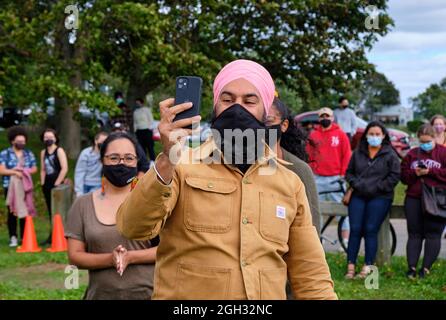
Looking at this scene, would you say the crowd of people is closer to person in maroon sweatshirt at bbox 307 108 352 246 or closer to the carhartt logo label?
the carhartt logo label

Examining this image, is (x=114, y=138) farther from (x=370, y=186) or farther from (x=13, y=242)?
(x=13, y=242)

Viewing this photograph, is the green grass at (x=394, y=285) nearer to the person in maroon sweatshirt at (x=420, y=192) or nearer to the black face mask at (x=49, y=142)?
the person in maroon sweatshirt at (x=420, y=192)

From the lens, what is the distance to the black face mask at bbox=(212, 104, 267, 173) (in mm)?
2428

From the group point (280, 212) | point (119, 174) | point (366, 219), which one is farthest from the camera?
point (366, 219)

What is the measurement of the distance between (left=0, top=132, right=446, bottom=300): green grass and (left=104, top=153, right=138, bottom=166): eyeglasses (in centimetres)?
323

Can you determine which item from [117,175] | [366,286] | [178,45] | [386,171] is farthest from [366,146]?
[178,45]

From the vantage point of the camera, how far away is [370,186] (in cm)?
816

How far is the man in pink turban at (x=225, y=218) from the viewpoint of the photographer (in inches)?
94.6

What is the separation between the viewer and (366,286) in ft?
25.3

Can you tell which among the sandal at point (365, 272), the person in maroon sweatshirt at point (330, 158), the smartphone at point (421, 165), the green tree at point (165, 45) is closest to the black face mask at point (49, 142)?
the green tree at point (165, 45)

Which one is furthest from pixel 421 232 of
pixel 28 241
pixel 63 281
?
pixel 28 241

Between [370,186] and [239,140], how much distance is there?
597 cm

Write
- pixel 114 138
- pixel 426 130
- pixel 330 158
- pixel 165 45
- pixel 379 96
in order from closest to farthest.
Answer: pixel 114 138
pixel 426 130
pixel 330 158
pixel 165 45
pixel 379 96

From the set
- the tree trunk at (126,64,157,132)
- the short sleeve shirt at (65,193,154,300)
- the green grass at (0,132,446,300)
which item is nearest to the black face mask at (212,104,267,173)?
the short sleeve shirt at (65,193,154,300)
